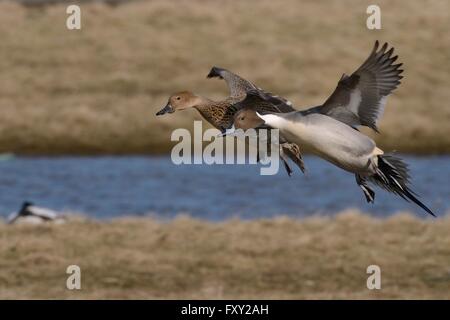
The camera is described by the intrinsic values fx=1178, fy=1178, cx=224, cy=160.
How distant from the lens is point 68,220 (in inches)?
731

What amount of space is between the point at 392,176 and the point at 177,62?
2272 cm

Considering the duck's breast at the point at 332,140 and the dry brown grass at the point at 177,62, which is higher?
the dry brown grass at the point at 177,62

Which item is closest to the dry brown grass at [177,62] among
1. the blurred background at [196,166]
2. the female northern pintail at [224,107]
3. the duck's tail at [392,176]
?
the blurred background at [196,166]

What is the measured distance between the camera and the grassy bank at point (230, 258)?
15555 mm

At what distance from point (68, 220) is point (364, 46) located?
1483 centimetres

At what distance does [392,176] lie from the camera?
8.19m

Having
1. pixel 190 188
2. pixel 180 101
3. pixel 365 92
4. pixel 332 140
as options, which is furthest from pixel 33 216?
pixel 332 140

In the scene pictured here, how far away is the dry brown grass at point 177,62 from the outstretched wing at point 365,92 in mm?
17615

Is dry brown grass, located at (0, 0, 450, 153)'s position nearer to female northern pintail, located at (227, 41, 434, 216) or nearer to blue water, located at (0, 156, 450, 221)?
blue water, located at (0, 156, 450, 221)

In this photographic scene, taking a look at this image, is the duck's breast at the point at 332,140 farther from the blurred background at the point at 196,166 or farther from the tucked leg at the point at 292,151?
the blurred background at the point at 196,166

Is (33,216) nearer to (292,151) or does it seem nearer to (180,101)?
(180,101)

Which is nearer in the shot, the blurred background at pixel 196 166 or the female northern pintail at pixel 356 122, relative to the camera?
the female northern pintail at pixel 356 122
